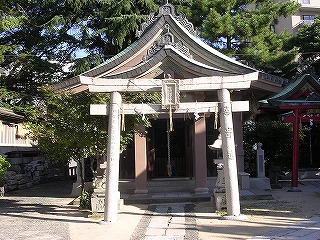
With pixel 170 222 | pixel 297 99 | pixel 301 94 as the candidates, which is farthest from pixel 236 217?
pixel 301 94

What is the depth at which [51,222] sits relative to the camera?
10672 millimetres

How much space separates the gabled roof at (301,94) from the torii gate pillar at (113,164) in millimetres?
7313

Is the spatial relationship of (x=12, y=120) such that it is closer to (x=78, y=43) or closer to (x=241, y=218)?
(x=78, y=43)

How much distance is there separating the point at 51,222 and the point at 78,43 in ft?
44.0

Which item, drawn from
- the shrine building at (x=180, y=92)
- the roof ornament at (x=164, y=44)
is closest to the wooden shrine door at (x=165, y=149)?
the shrine building at (x=180, y=92)

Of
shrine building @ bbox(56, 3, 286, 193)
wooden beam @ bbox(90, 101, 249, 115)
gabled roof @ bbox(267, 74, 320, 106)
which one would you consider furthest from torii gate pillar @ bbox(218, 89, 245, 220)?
gabled roof @ bbox(267, 74, 320, 106)

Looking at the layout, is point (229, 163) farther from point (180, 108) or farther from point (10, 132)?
point (10, 132)

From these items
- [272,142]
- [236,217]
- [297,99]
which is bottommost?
[236,217]

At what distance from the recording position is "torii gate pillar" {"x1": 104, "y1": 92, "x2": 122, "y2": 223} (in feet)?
33.5

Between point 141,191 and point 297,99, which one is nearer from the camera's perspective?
point 141,191

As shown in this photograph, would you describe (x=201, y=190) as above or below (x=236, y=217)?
above

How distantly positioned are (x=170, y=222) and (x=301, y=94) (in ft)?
28.3

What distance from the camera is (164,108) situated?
10.6 m

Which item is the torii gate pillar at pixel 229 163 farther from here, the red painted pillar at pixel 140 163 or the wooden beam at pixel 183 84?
the red painted pillar at pixel 140 163
